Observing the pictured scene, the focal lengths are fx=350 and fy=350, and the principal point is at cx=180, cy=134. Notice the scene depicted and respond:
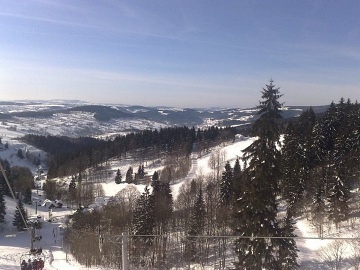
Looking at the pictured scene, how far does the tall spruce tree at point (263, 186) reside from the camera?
18109 mm

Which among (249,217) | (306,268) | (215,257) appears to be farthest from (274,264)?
(215,257)

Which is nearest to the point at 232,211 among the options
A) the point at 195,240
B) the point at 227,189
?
the point at 195,240

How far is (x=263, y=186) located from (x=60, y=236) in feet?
174

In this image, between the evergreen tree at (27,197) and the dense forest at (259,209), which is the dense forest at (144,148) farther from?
the dense forest at (259,209)

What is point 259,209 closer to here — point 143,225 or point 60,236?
point 143,225

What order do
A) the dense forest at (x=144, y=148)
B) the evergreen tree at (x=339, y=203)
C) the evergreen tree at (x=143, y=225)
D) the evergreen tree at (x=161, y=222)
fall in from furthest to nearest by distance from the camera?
1. the dense forest at (x=144, y=148)
2. the evergreen tree at (x=161, y=222)
3. the evergreen tree at (x=339, y=203)
4. the evergreen tree at (x=143, y=225)

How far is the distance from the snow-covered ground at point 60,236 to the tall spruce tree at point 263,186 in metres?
2.49

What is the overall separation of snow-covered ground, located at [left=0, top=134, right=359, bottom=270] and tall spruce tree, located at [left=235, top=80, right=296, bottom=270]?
8.17 feet

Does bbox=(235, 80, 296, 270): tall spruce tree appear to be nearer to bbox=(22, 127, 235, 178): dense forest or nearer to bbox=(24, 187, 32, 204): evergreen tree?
bbox=(24, 187, 32, 204): evergreen tree

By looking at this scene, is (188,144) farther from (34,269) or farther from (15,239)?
(34,269)

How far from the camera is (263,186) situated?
18.5 m

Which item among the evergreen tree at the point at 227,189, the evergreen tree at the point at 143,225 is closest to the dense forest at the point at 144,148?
the evergreen tree at the point at 227,189

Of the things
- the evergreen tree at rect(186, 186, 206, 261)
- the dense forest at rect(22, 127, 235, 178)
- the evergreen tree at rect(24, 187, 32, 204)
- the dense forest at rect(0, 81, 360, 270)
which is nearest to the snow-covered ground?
the dense forest at rect(0, 81, 360, 270)

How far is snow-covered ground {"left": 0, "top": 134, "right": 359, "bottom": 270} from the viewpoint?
35.4 m
